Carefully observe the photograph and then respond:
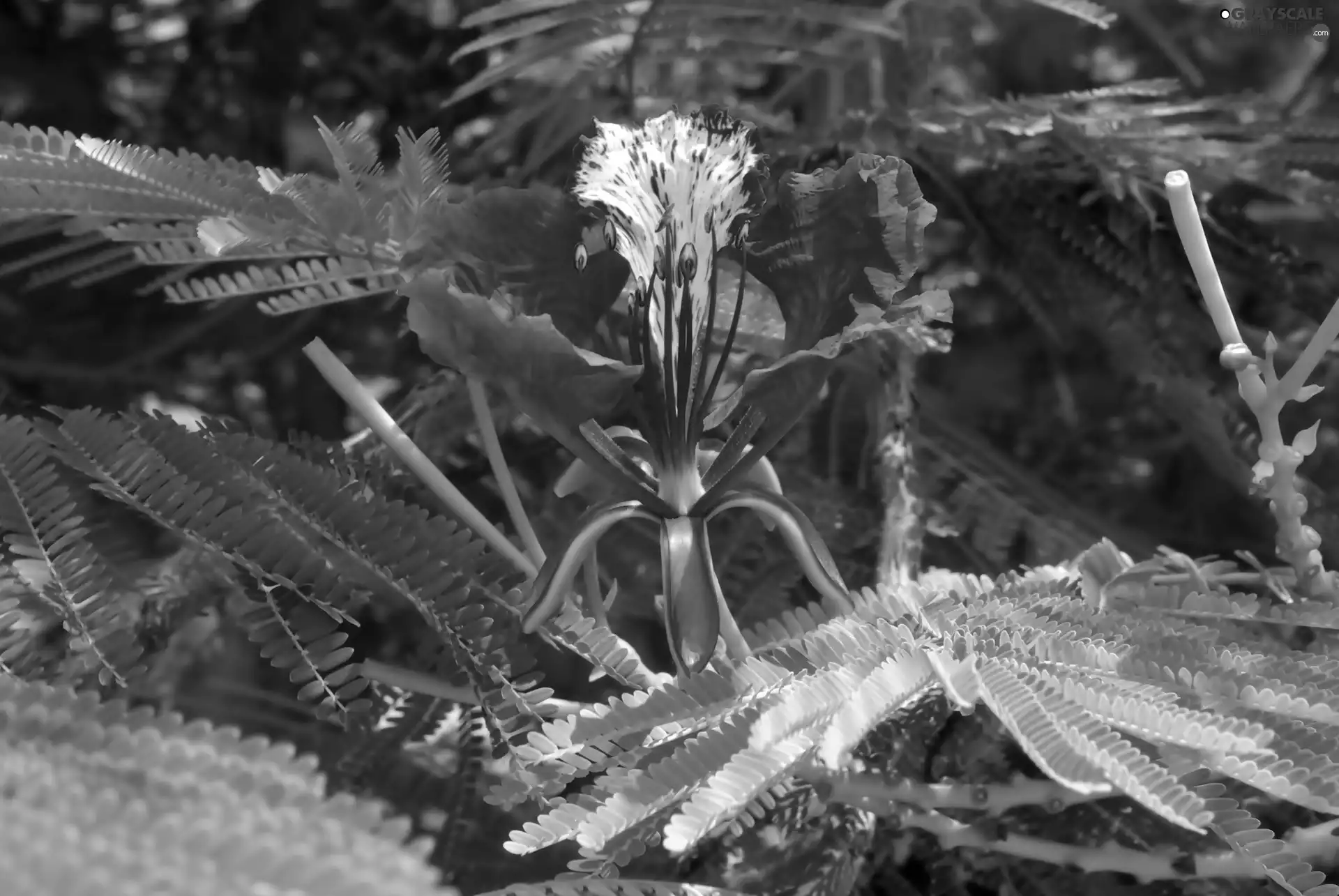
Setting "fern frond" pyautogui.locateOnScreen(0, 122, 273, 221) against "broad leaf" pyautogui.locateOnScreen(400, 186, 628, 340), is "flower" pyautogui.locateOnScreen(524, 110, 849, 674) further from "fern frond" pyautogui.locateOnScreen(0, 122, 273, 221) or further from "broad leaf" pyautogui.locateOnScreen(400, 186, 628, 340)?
"fern frond" pyautogui.locateOnScreen(0, 122, 273, 221)

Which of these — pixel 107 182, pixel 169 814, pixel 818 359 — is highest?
pixel 107 182

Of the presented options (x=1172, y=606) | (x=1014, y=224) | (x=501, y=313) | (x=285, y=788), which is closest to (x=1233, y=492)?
(x=1014, y=224)

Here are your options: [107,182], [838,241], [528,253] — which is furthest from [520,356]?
[107,182]

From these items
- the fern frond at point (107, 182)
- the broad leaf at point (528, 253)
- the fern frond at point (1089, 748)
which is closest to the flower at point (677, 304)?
the broad leaf at point (528, 253)

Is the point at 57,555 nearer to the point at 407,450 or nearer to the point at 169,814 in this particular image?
the point at 407,450

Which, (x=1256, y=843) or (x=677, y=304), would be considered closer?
(x=1256, y=843)

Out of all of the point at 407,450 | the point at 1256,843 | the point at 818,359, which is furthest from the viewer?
the point at 407,450

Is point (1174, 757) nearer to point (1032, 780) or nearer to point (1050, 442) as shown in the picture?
point (1032, 780)
